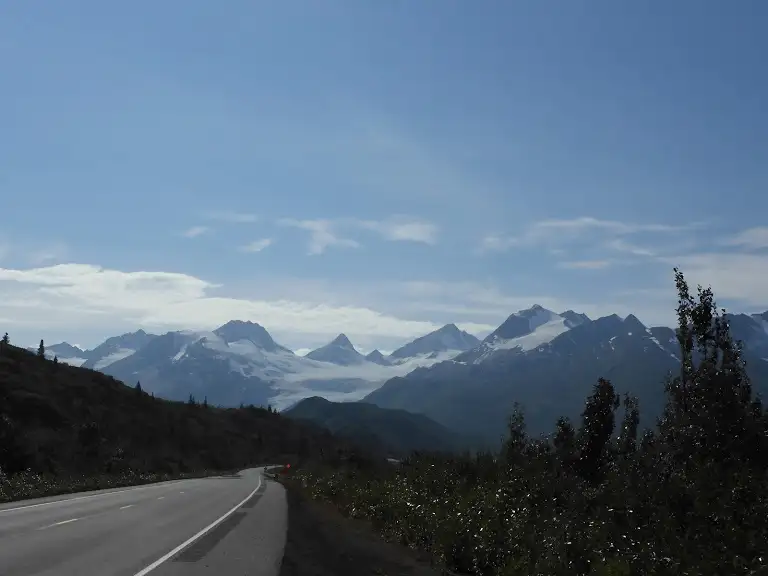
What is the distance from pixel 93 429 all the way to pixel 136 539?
68.0 m

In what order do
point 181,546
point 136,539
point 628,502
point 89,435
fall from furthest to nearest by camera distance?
point 89,435 → point 136,539 → point 181,546 → point 628,502

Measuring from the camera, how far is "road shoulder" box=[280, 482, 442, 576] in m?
15.8

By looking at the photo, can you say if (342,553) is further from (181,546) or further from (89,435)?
(89,435)

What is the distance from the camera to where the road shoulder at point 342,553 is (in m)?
15.8

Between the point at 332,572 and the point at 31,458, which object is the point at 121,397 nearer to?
the point at 31,458

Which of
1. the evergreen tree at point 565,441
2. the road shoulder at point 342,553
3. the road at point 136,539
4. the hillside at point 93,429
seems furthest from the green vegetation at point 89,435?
the evergreen tree at point 565,441

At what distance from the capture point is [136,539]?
18594 millimetres

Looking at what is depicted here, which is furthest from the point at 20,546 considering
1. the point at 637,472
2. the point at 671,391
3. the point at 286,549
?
the point at 671,391

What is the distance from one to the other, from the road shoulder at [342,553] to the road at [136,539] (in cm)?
44

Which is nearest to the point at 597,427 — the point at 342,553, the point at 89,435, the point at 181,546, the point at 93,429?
the point at 342,553

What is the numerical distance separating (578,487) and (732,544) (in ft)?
23.3

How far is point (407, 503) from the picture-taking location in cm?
2316

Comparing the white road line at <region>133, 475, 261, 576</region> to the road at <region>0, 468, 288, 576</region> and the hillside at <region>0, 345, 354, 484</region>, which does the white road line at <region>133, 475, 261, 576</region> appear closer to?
the road at <region>0, 468, 288, 576</region>

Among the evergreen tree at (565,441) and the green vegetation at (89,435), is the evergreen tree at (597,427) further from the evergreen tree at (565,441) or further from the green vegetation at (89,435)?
the green vegetation at (89,435)
